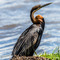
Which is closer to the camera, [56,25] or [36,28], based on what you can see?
[36,28]

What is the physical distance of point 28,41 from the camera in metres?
10.2

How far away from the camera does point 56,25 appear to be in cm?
2402

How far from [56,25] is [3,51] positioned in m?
5.21

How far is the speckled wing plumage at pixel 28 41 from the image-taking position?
392 inches

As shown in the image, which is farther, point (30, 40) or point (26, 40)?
point (30, 40)

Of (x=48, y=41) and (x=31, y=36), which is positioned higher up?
(x=31, y=36)

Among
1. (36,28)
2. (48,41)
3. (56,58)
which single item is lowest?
(48,41)

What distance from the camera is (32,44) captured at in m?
10.2

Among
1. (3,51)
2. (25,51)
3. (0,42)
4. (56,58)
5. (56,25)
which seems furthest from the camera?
(56,25)

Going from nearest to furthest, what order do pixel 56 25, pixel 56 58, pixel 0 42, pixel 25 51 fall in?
pixel 56 58 < pixel 25 51 < pixel 0 42 < pixel 56 25

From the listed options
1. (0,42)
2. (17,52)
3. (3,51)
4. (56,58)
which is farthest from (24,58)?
(0,42)

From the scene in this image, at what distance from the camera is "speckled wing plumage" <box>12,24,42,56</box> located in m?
9.96

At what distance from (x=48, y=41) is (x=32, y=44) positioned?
12400 millimetres

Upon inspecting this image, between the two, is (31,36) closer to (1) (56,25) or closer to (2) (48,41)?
(2) (48,41)
